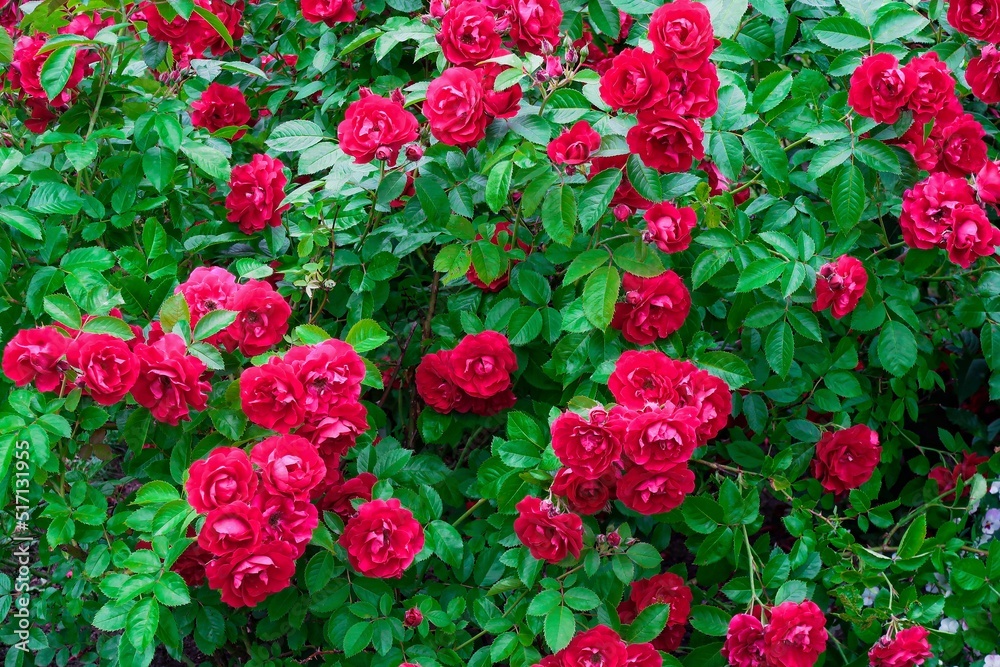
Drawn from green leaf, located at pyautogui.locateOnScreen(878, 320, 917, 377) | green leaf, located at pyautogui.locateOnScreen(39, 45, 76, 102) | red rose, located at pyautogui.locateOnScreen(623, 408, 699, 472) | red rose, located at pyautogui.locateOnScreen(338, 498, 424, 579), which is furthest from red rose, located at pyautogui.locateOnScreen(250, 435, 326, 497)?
green leaf, located at pyautogui.locateOnScreen(878, 320, 917, 377)

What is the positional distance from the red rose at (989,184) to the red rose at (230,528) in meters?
1.50

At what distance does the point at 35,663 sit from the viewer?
2.28 meters

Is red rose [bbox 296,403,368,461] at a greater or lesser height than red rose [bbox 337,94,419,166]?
lesser

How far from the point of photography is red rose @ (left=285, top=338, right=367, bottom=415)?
1.55 m

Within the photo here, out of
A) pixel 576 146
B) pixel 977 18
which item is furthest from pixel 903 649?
pixel 977 18

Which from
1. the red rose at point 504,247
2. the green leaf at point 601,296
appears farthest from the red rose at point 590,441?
the red rose at point 504,247

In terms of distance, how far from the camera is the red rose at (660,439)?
1460 mm

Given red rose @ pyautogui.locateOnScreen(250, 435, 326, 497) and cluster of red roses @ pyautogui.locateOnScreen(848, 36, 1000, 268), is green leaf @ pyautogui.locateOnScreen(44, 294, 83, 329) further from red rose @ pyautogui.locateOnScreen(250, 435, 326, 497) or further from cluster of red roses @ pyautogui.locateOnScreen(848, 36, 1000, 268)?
cluster of red roses @ pyautogui.locateOnScreen(848, 36, 1000, 268)

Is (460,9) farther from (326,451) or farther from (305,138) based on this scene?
(326,451)

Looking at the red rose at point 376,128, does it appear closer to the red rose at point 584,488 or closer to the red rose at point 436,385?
the red rose at point 436,385

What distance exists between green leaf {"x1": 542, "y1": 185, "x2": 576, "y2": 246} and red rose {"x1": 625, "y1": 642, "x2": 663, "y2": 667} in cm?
76

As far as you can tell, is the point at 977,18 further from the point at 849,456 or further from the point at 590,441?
the point at 590,441

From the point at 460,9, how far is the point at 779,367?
94 centimetres

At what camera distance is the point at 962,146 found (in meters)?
1.85
